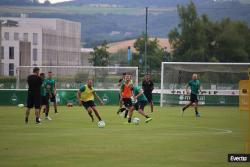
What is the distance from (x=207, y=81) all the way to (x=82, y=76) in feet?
34.1

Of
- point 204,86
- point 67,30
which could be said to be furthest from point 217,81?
point 67,30

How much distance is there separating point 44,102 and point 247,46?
71.1 m

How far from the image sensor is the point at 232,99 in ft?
176

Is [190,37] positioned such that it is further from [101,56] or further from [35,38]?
A: [35,38]

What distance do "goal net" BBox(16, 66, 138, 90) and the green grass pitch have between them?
1130 inches

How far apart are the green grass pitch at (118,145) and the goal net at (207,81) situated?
23.9 m

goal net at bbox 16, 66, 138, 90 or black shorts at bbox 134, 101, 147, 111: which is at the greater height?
goal net at bbox 16, 66, 138, 90

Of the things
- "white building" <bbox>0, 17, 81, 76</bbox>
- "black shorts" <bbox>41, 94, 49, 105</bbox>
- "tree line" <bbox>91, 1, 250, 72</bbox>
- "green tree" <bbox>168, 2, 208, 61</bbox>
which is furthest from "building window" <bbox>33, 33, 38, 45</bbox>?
"black shorts" <bbox>41, 94, 49, 105</bbox>

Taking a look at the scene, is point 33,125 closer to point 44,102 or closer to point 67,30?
point 44,102

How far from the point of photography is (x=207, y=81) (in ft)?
179

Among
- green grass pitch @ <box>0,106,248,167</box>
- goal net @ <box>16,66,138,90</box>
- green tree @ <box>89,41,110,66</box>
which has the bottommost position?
green grass pitch @ <box>0,106,248,167</box>

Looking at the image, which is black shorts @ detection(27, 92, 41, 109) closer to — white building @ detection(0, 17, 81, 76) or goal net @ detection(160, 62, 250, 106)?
goal net @ detection(160, 62, 250, 106)

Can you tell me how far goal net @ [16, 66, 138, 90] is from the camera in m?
57.7

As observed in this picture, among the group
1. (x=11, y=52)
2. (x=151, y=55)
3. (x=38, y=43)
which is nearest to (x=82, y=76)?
(x=151, y=55)
